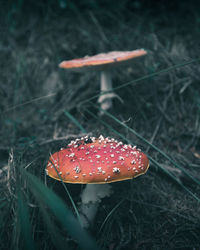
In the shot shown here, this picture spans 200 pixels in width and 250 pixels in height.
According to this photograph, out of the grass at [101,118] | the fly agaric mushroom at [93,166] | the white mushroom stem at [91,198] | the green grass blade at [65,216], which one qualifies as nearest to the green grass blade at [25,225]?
the grass at [101,118]

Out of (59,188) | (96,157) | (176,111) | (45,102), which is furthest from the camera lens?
(45,102)

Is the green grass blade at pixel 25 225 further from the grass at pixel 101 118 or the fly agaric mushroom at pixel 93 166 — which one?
the fly agaric mushroom at pixel 93 166

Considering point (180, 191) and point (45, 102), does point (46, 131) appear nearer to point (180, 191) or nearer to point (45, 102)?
point (45, 102)

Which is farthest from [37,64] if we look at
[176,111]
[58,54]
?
[176,111]

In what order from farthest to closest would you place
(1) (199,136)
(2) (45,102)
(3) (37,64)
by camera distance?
(3) (37,64), (2) (45,102), (1) (199,136)

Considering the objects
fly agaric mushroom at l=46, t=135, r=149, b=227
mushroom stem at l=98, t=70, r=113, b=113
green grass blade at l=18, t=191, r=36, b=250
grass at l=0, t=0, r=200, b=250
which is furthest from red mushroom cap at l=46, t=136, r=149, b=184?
mushroom stem at l=98, t=70, r=113, b=113

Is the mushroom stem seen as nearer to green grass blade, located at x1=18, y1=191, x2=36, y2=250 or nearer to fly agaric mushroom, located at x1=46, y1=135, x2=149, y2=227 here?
fly agaric mushroom, located at x1=46, y1=135, x2=149, y2=227
